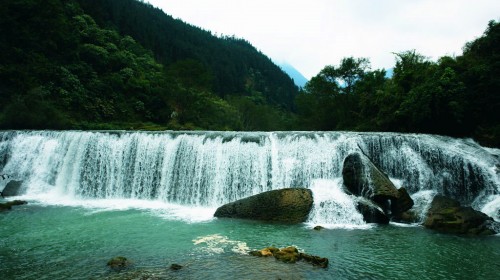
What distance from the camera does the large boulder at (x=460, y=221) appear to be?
1250 cm

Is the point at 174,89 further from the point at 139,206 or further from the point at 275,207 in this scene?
the point at 275,207

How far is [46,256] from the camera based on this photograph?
31.6 feet

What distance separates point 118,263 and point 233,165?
9.99 metres

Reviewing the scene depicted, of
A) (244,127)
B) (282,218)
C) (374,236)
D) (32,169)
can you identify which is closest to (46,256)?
(282,218)

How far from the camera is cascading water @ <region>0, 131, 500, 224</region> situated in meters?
16.0

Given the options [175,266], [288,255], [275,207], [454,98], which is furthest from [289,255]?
[454,98]

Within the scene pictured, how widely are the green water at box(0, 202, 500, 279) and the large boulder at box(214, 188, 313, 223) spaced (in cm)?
60

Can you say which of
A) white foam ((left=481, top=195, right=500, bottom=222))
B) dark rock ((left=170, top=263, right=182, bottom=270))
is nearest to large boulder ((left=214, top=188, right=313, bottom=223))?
dark rock ((left=170, top=263, right=182, bottom=270))

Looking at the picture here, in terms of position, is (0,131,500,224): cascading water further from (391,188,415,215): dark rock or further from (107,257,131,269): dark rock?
(107,257,131,269): dark rock

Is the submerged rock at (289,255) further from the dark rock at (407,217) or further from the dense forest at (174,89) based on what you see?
the dense forest at (174,89)

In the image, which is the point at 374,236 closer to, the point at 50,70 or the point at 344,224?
the point at 344,224

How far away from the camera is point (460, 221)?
12.7m

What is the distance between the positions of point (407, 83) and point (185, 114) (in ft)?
86.1

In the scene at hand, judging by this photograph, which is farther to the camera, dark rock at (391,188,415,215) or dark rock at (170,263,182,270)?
dark rock at (391,188,415,215)
